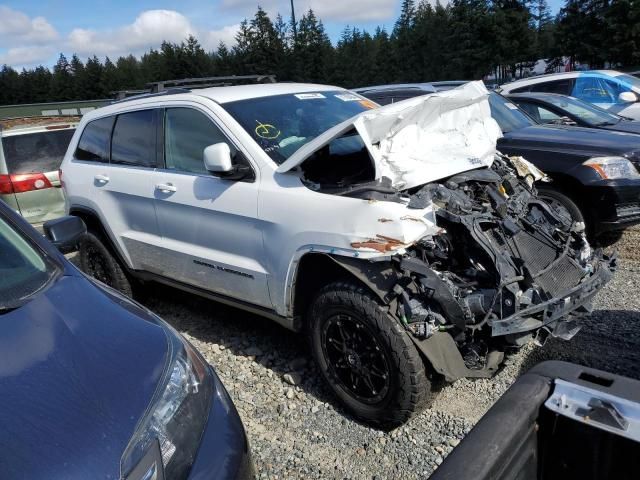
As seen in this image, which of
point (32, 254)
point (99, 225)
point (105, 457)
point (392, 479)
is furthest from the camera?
point (99, 225)

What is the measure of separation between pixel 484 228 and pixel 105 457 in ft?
7.40

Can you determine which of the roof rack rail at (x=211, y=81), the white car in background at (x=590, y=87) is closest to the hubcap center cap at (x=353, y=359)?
the roof rack rail at (x=211, y=81)

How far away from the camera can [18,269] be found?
2.37 meters

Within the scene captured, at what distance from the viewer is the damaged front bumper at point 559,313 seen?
8.69ft

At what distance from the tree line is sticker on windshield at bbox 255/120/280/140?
33036mm

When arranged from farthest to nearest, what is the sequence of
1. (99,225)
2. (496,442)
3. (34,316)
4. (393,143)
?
(99,225), (393,143), (34,316), (496,442)

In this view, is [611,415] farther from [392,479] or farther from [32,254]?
[32,254]

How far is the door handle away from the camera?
380cm

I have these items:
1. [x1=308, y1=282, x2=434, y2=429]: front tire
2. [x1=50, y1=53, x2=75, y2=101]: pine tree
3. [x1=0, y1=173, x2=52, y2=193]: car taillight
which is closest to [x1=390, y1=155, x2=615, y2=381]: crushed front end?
[x1=308, y1=282, x2=434, y2=429]: front tire

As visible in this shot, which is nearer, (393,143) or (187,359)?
(187,359)

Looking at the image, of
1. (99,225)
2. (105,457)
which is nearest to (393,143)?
(105,457)

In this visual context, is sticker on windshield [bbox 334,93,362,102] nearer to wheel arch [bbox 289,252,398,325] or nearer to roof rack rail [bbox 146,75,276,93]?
roof rack rail [bbox 146,75,276,93]

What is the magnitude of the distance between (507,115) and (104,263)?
4.78 m

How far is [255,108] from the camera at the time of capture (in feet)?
12.3
